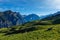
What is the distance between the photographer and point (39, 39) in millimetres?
57531

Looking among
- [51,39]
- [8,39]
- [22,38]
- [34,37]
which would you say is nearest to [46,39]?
[51,39]

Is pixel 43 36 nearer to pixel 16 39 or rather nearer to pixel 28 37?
pixel 28 37

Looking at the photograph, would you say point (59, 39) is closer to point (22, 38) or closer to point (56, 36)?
point (56, 36)

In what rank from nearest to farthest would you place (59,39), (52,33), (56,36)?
(59,39) < (56,36) < (52,33)

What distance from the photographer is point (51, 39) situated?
185 feet

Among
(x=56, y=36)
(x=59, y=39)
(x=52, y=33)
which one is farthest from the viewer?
(x=52, y=33)

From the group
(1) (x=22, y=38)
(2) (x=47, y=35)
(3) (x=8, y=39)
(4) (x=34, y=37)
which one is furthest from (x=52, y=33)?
(3) (x=8, y=39)

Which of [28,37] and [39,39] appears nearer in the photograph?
[39,39]

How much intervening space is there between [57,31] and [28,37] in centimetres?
1299

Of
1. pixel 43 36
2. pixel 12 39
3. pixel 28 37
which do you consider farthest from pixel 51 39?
pixel 12 39

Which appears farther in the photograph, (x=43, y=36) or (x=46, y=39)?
(x=43, y=36)

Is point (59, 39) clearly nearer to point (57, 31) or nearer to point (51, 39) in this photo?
point (51, 39)

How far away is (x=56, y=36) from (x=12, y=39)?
16863 millimetres

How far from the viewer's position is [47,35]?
62.0 metres
